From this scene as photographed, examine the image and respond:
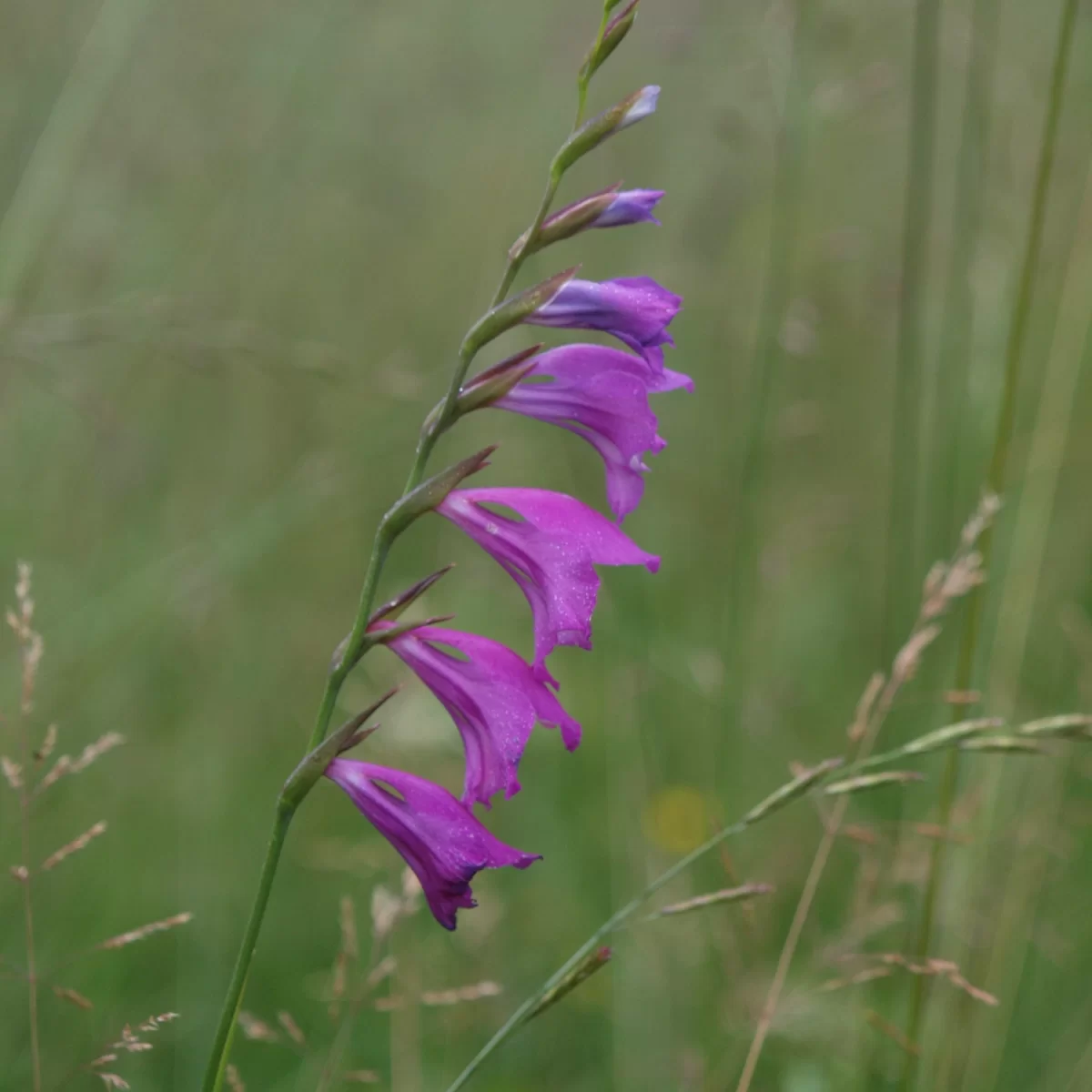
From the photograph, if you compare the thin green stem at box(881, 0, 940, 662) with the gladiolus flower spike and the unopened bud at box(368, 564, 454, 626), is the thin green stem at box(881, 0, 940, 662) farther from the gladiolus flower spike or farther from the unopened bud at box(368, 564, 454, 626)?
the unopened bud at box(368, 564, 454, 626)

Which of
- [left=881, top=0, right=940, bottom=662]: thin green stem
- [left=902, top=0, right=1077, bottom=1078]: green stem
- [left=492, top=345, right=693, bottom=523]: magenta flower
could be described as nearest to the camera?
[left=492, top=345, right=693, bottom=523]: magenta flower

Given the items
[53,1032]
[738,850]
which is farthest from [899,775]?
[53,1032]

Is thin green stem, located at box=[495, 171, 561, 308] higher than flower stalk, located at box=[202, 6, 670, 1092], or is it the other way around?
thin green stem, located at box=[495, 171, 561, 308]

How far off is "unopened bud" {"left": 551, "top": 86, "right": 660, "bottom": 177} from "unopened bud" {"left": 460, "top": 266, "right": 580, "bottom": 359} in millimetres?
103

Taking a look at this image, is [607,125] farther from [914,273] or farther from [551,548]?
[914,273]

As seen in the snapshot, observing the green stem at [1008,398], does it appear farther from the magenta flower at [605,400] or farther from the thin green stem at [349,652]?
the thin green stem at [349,652]

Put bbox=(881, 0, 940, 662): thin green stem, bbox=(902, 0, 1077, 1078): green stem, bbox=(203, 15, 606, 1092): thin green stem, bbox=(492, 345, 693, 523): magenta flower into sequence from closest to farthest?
1. bbox=(203, 15, 606, 1092): thin green stem
2. bbox=(492, 345, 693, 523): magenta flower
3. bbox=(902, 0, 1077, 1078): green stem
4. bbox=(881, 0, 940, 662): thin green stem

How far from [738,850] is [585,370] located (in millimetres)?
1813

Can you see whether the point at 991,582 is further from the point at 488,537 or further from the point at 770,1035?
the point at 488,537

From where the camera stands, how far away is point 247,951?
1100mm

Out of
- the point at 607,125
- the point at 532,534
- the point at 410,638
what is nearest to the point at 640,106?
the point at 607,125

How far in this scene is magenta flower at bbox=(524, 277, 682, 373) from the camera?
1.15m

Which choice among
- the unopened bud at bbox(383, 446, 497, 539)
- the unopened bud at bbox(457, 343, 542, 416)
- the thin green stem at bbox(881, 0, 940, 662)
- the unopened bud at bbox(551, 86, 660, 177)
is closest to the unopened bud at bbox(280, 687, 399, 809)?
the unopened bud at bbox(383, 446, 497, 539)

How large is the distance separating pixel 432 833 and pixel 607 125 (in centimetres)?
67
